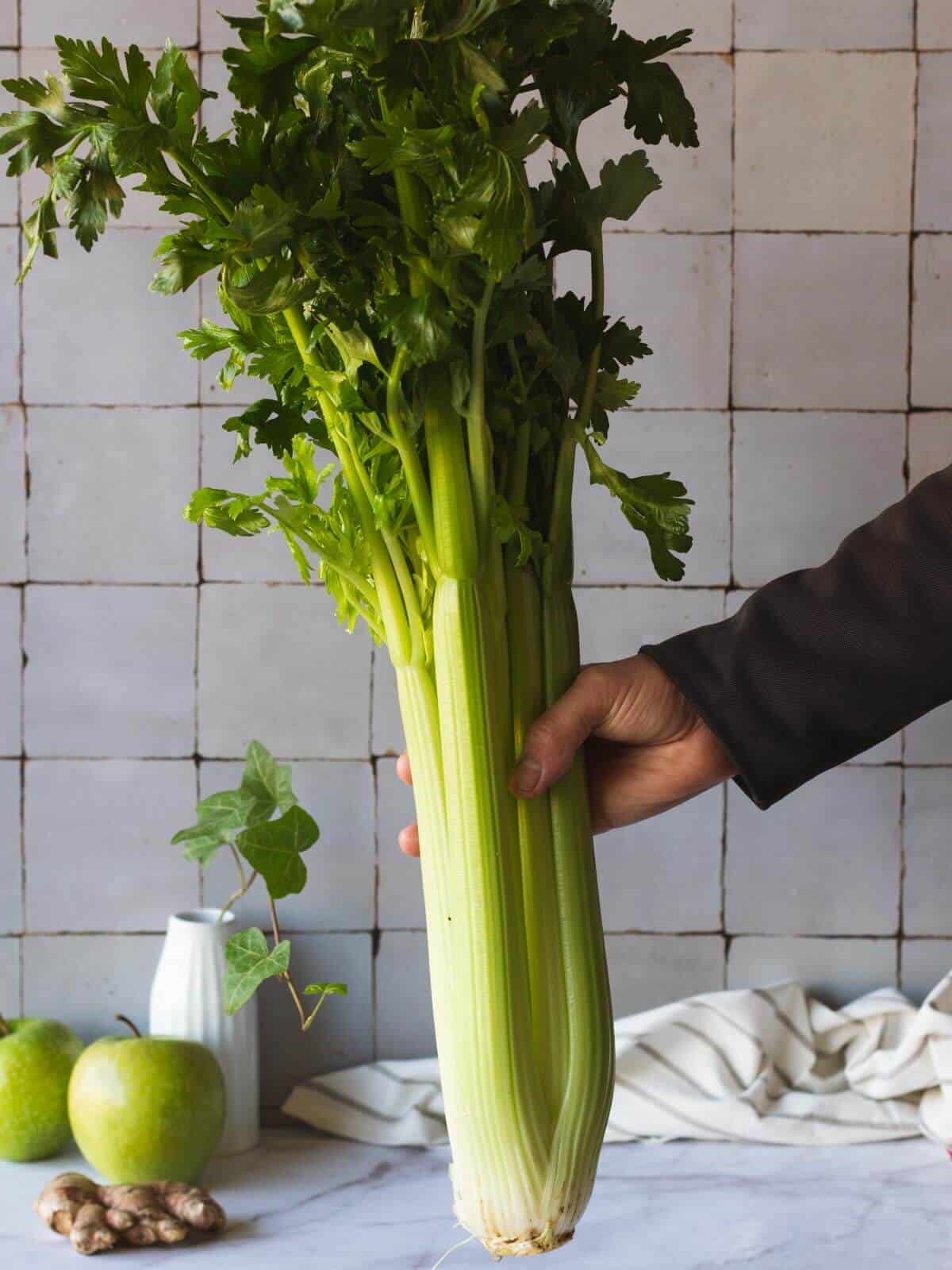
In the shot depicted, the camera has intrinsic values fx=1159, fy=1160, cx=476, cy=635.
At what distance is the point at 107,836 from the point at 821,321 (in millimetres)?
1030

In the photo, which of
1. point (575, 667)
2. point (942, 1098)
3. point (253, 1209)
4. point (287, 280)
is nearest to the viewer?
point (287, 280)

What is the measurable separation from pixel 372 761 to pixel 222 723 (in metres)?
0.18

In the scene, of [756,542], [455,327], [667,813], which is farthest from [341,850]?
[455,327]

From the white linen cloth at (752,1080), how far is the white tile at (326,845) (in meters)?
0.19

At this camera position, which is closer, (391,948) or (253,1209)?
(253,1209)

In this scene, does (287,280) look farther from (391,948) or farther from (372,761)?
(391,948)

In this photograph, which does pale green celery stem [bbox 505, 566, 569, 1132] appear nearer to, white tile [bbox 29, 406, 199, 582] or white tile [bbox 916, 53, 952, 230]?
white tile [bbox 29, 406, 199, 582]

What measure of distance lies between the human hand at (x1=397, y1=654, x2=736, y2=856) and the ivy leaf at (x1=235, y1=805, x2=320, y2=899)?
0.26 m

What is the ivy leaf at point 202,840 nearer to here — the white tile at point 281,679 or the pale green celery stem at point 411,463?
the white tile at point 281,679

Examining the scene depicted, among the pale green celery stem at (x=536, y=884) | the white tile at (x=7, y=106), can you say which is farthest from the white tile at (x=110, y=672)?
the pale green celery stem at (x=536, y=884)

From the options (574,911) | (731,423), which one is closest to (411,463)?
(574,911)

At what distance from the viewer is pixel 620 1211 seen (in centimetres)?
111

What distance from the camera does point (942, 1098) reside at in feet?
4.09

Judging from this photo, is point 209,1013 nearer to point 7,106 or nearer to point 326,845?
point 326,845
